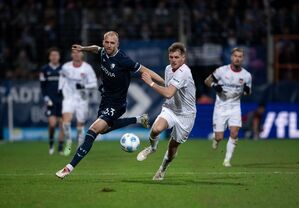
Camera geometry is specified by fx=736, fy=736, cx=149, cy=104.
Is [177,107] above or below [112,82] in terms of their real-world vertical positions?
below

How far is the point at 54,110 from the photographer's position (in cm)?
2028

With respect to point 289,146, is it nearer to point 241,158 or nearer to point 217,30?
point 241,158

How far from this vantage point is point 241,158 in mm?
17828

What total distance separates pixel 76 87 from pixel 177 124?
780 cm

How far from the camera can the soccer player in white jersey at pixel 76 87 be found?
19.6 m

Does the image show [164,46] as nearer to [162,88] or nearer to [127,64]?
[127,64]

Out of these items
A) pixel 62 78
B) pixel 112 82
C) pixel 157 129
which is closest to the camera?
pixel 157 129

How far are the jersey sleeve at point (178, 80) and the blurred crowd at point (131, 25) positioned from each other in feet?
47.6

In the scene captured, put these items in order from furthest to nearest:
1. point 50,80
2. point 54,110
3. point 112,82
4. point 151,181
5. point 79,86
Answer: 1. point 54,110
2. point 50,80
3. point 79,86
4. point 112,82
5. point 151,181

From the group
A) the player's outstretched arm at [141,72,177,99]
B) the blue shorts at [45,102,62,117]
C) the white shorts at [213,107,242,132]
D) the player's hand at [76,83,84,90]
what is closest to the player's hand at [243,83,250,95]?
the white shorts at [213,107,242,132]

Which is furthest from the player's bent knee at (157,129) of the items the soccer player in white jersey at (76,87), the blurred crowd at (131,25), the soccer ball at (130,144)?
the blurred crowd at (131,25)

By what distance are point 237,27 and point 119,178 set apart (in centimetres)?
1554

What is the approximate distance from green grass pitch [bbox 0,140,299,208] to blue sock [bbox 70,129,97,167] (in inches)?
15.0

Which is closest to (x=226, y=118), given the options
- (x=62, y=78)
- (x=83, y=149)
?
(x=83, y=149)
